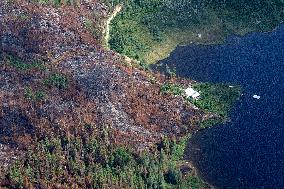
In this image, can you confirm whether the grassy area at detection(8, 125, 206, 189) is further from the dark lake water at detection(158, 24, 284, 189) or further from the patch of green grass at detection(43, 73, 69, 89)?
the patch of green grass at detection(43, 73, 69, 89)

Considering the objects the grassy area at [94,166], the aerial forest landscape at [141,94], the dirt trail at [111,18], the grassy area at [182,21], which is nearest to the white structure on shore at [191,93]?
the aerial forest landscape at [141,94]

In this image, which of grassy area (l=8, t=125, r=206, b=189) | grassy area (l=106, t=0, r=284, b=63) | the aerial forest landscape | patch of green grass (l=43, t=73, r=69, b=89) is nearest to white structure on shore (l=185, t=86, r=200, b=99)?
the aerial forest landscape

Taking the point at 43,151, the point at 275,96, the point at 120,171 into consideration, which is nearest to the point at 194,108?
the point at 275,96

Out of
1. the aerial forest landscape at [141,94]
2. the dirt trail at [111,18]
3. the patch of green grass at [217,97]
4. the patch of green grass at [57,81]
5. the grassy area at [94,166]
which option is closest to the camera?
the grassy area at [94,166]

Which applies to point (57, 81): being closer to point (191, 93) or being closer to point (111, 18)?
point (191, 93)

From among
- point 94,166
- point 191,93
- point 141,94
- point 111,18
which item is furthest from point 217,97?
point 111,18

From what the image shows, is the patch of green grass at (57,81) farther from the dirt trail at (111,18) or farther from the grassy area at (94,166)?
the dirt trail at (111,18)
